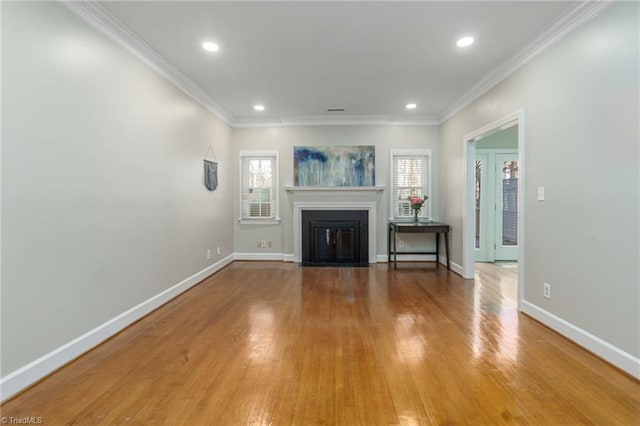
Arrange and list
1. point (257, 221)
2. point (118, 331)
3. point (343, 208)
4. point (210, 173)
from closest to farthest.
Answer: point (118, 331) < point (210, 173) < point (343, 208) < point (257, 221)

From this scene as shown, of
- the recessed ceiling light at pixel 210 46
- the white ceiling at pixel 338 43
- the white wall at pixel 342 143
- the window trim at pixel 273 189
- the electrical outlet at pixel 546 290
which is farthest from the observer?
the window trim at pixel 273 189

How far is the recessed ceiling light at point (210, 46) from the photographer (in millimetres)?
2953

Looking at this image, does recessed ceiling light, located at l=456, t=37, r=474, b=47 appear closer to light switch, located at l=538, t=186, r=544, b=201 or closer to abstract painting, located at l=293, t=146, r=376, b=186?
light switch, located at l=538, t=186, r=544, b=201

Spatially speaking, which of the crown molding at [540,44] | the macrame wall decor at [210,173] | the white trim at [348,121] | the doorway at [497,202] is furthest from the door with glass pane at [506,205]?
the macrame wall decor at [210,173]

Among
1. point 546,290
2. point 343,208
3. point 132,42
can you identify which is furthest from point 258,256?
point 546,290

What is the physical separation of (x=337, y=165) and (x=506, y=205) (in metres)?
3.41

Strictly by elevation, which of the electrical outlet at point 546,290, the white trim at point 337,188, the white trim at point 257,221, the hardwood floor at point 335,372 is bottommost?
the hardwood floor at point 335,372

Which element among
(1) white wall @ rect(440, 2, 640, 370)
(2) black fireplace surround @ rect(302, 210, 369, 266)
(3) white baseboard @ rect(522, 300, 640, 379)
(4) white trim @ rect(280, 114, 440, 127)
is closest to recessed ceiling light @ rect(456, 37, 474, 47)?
(1) white wall @ rect(440, 2, 640, 370)

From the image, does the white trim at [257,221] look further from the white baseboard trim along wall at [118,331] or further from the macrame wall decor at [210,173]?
the white baseboard trim along wall at [118,331]

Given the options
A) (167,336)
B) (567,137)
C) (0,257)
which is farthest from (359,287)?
(0,257)

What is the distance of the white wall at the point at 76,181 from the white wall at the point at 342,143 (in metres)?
2.31

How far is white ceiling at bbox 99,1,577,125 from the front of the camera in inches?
95.5

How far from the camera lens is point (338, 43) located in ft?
9.64

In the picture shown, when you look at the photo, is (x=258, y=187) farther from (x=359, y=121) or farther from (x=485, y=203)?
(x=485, y=203)
